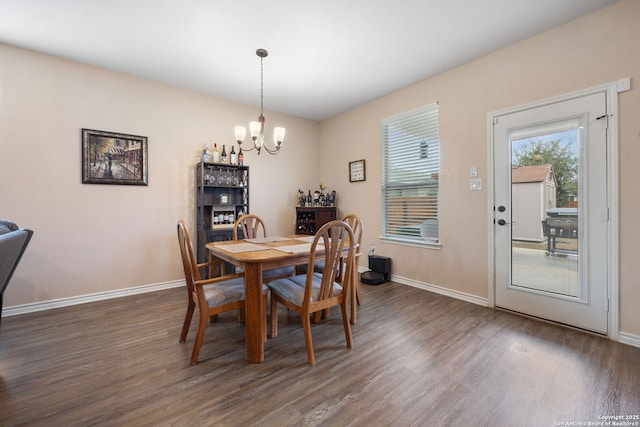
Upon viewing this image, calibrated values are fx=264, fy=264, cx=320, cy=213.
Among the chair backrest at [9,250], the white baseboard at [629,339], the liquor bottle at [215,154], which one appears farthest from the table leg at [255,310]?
the white baseboard at [629,339]

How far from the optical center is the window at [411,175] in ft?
11.0

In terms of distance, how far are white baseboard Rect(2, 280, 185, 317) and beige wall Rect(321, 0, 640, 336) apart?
294 cm

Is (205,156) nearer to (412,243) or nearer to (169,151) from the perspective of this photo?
(169,151)

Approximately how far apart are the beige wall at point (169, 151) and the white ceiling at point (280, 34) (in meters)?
0.20

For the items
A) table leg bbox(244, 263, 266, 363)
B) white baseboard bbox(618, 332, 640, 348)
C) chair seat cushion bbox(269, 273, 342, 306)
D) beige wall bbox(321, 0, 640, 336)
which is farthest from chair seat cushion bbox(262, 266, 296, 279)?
white baseboard bbox(618, 332, 640, 348)

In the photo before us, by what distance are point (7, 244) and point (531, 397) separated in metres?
3.14

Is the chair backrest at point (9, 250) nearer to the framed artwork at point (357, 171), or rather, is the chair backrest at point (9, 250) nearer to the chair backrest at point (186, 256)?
the chair backrest at point (186, 256)

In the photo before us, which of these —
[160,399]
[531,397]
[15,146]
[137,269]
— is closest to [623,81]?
[531,397]

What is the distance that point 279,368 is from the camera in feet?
5.73

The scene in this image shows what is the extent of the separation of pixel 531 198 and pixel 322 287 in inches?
85.8

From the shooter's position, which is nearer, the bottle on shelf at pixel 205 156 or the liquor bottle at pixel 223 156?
the bottle on shelf at pixel 205 156

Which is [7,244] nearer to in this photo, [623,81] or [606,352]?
[606,352]

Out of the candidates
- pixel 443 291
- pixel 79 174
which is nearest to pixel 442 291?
pixel 443 291

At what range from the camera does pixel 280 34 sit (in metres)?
2.44
